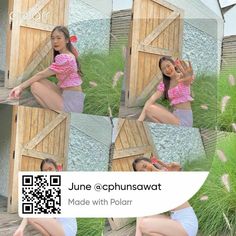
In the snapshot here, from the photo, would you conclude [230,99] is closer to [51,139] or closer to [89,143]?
[89,143]

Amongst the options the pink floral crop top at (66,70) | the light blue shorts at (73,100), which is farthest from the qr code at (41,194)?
the pink floral crop top at (66,70)

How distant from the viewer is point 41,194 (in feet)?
6.60

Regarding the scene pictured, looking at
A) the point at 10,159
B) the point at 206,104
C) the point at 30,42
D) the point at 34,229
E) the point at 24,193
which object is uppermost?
the point at 30,42

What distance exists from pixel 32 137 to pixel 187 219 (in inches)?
28.7

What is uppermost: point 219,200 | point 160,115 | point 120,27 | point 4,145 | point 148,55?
point 120,27

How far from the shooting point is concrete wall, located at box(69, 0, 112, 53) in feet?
6.59

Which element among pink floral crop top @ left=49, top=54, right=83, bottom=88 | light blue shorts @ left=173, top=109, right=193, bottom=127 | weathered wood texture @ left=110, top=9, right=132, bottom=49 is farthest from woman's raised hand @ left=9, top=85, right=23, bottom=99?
light blue shorts @ left=173, top=109, right=193, bottom=127

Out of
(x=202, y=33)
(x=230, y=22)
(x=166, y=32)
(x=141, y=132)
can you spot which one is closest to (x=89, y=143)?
(x=141, y=132)

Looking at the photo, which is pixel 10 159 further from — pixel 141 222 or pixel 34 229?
pixel 141 222

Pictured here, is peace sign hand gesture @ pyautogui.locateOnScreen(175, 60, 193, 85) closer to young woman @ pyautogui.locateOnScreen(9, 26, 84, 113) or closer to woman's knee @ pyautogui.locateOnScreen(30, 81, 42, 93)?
young woman @ pyautogui.locateOnScreen(9, 26, 84, 113)

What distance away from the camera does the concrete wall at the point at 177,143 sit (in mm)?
2092

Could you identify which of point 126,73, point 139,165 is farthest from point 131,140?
point 126,73

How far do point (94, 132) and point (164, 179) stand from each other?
0.35 m

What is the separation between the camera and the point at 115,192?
206 centimetres
